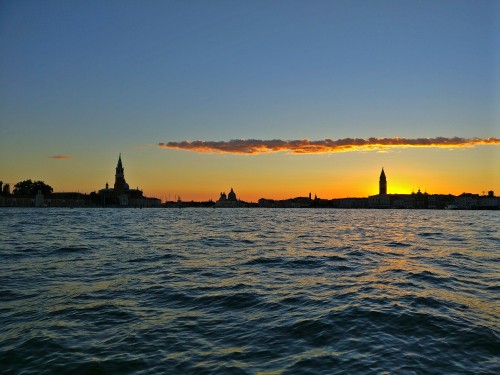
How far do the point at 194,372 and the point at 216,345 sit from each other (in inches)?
51.5

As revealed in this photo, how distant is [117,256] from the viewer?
2262cm

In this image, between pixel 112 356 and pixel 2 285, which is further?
pixel 2 285

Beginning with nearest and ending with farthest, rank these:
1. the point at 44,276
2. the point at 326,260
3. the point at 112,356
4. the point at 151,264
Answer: the point at 112,356 < the point at 44,276 < the point at 151,264 < the point at 326,260

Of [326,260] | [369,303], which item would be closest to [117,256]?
[326,260]

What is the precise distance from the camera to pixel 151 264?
19.6 metres

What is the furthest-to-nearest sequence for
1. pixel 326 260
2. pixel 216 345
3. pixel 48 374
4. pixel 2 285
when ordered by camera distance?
pixel 326 260 → pixel 2 285 → pixel 216 345 → pixel 48 374

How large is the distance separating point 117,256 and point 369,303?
15252 mm

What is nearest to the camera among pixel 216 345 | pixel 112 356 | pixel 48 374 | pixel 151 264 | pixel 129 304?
pixel 48 374

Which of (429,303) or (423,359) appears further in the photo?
(429,303)

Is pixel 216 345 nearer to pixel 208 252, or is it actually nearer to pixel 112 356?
pixel 112 356

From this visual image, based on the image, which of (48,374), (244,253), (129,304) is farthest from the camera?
(244,253)

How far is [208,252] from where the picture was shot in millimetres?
24781

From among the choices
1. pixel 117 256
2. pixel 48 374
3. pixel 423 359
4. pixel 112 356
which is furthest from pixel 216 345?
pixel 117 256

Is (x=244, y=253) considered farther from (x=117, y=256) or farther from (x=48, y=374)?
(x=48, y=374)
